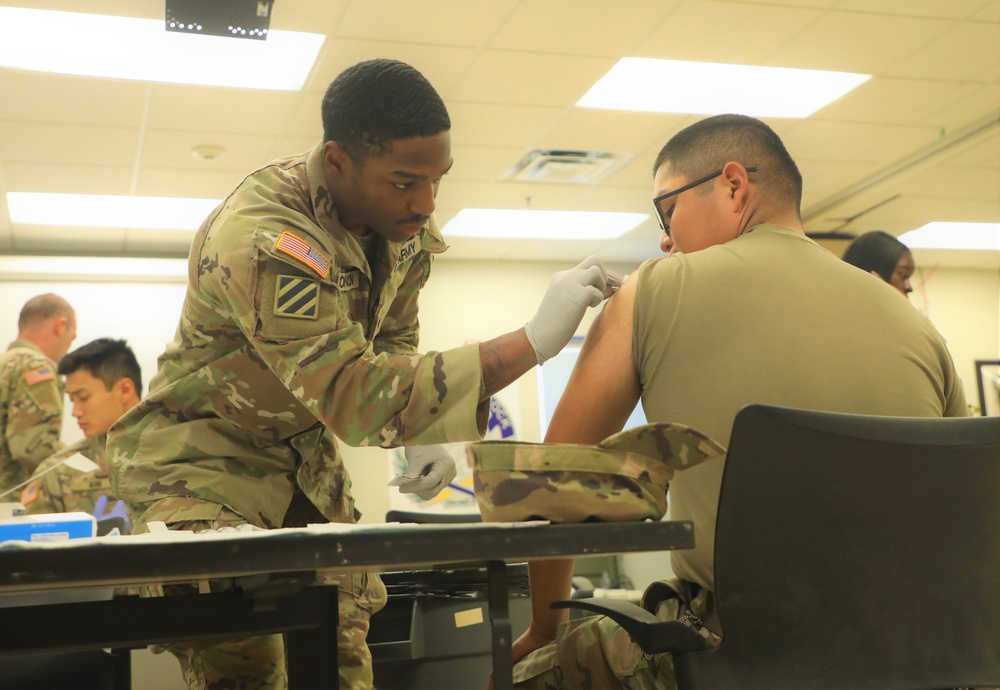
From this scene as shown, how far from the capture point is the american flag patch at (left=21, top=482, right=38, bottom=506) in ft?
12.1

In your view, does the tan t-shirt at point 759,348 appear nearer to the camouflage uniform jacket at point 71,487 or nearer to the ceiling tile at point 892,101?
the camouflage uniform jacket at point 71,487

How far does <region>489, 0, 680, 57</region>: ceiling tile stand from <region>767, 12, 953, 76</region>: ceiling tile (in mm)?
677

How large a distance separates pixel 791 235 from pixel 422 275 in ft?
2.48

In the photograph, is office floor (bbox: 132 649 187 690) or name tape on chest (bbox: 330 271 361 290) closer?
name tape on chest (bbox: 330 271 361 290)

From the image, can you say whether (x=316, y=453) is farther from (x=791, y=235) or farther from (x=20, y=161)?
(x=20, y=161)

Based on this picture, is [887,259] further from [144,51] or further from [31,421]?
[31,421]

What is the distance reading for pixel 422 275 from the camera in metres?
1.83

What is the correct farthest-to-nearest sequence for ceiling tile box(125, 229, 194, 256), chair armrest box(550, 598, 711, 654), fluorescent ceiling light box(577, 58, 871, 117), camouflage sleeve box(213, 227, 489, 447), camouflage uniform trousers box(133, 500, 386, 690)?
ceiling tile box(125, 229, 194, 256), fluorescent ceiling light box(577, 58, 871, 117), camouflage uniform trousers box(133, 500, 386, 690), camouflage sleeve box(213, 227, 489, 447), chair armrest box(550, 598, 711, 654)

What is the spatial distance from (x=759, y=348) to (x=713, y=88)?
3549 mm

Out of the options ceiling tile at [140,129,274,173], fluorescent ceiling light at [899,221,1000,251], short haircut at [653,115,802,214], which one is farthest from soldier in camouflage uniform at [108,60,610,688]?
fluorescent ceiling light at [899,221,1000,251]

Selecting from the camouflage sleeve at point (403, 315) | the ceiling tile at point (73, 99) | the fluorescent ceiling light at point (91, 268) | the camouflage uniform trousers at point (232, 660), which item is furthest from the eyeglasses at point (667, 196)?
the fluorescent ceiling light at point (91, 268)

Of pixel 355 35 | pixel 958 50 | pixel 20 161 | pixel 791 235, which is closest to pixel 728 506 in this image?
pixel 791 235

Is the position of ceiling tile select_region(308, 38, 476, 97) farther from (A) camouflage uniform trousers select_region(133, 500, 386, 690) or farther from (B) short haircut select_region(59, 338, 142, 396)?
(A) camouflage uniform trousers select_region(133, 500, 386, 690)

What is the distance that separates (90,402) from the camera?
373 cm
